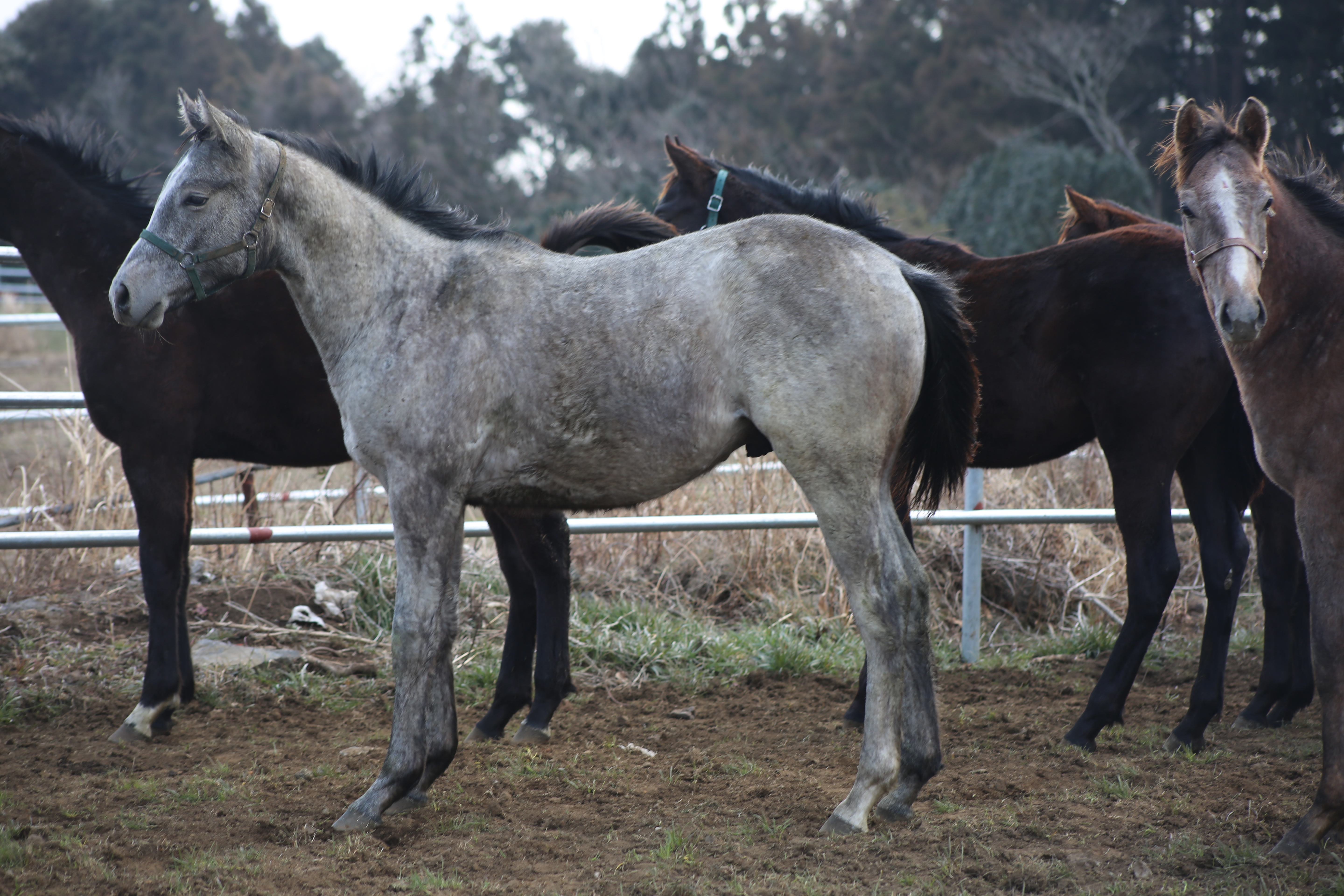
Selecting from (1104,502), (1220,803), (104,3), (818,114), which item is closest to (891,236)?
(1220,803)

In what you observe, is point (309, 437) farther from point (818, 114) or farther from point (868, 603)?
point (818, 114)

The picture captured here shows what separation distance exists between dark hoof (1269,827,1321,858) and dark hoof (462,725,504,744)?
2.75m

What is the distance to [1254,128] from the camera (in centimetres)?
303

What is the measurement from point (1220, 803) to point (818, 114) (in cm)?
3005

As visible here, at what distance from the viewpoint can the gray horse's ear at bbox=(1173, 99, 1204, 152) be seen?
3111mm

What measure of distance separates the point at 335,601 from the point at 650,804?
121 inches

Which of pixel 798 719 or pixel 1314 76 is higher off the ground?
pixel 1314 76

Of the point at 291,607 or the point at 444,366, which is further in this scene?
the point at 291,607

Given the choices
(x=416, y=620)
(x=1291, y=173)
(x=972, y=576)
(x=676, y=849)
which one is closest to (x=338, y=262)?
(x=416, y=620)

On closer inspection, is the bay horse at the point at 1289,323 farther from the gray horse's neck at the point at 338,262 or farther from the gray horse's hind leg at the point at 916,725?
the gray horse's neck at the point at 338,262

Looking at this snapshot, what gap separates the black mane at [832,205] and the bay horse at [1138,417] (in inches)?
12.6

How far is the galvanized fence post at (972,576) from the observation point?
5480 millimetres

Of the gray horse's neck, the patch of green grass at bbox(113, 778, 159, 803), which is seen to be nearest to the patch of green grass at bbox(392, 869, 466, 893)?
the patch of green grass at bbox(113, 778, 159, 803)

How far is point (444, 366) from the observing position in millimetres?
3207
